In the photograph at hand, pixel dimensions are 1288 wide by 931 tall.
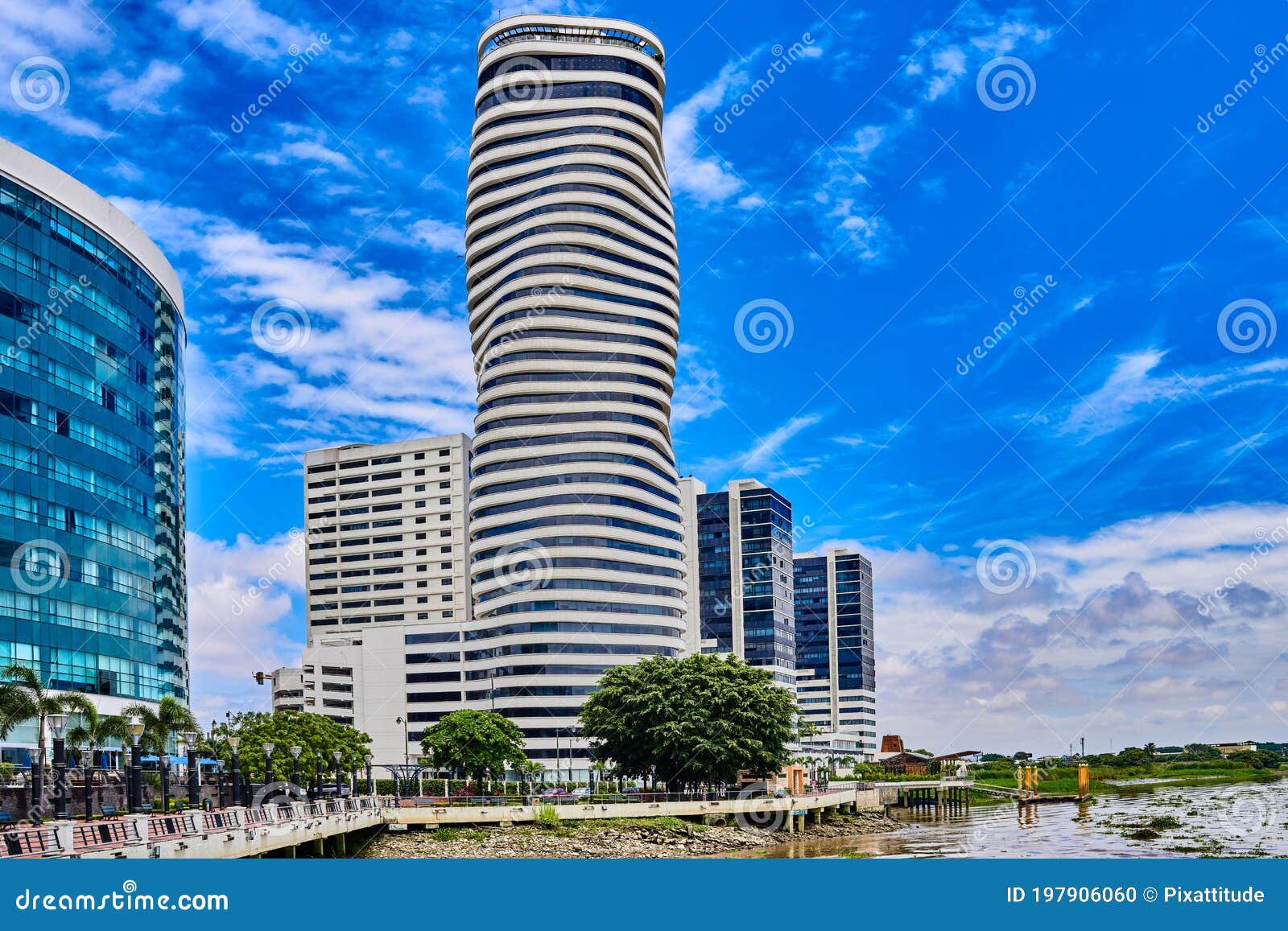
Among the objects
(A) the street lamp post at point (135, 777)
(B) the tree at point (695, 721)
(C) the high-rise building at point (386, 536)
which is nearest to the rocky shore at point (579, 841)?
(B) the tree at point (695, 721)

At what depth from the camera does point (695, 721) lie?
87.2 m

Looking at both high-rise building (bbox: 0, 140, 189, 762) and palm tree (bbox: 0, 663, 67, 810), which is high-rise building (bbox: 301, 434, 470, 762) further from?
palm tree (bbox: 0, 663, 67, 810)

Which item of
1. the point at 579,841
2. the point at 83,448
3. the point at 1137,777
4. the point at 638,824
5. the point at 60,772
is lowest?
the point at 1137,777

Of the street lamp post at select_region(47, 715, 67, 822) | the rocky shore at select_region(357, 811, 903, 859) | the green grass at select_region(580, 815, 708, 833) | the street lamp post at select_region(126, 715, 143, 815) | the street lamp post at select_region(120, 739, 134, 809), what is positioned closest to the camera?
the street lamp post at select_region(47, 715, 67, 822)

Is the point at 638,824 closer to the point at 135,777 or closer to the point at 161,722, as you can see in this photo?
the point at 161,722

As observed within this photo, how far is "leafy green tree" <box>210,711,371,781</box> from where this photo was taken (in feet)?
266

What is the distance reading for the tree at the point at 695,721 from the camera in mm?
A: 87188

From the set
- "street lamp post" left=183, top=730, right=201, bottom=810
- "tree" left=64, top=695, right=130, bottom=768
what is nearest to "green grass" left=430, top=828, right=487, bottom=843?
"tree" left=64, top=695, right=130, bottom=768

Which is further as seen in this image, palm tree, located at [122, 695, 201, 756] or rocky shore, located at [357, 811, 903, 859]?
palm tree, located at [122, 695, 201, 756]

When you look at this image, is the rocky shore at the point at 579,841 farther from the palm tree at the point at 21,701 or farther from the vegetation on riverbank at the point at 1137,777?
the vegetation on riverbank at the point at 1137,777

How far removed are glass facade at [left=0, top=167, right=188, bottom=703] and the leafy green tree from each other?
321 inches

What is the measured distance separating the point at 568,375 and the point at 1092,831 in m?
80.0

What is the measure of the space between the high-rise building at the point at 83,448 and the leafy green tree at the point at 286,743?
26.1 feet

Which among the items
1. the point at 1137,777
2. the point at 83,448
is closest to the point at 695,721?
the point at 83,448
